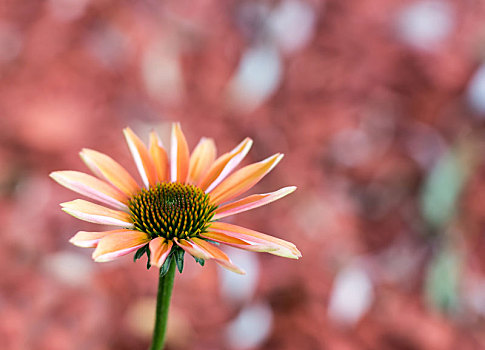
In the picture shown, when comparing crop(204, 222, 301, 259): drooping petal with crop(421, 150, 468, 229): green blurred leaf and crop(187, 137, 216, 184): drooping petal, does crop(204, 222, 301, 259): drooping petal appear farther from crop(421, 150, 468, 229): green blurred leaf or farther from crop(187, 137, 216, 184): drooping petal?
crop(421, 150, 468, 229): green blurred leaf

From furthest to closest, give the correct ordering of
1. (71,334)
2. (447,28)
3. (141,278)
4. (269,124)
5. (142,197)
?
1. (447,28)
2. (269,124)
3. (141,278)
4. (71,334)
5. (142,197)

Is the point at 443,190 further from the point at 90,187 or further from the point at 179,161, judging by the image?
the point at 90,187

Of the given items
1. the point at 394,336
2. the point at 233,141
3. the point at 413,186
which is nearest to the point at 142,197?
the point at 394,336

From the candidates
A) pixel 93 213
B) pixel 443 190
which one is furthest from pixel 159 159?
pixel 443 190

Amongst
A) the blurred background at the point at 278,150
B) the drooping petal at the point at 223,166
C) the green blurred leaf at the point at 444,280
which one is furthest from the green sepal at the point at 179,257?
the green blurred leaf at the point at 444,280

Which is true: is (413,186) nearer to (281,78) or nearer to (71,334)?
(281,78)
